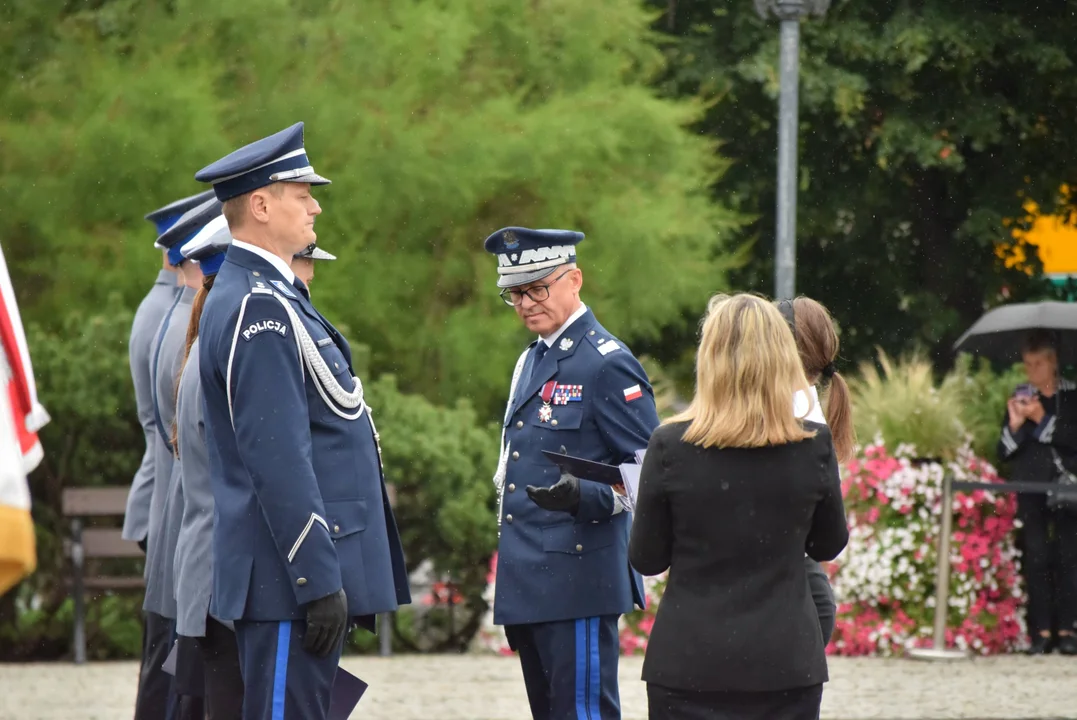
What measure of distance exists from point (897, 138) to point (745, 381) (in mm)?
16016

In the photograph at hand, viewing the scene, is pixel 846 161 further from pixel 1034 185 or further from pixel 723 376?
pixel 723 376

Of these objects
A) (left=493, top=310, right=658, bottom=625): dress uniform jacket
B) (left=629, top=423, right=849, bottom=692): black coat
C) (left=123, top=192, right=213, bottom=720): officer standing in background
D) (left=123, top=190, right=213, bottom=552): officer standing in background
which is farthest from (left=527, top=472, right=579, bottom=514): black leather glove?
(left=123, top=190, right=213, bottom=552): officer standing in background

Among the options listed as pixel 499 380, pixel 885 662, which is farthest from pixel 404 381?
pixel 885 662

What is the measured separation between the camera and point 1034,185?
20938 mm

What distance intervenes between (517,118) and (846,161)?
766 cm

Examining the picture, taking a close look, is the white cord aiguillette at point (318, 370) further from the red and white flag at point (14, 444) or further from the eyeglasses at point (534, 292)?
the eyeglasses at point (534, 292)

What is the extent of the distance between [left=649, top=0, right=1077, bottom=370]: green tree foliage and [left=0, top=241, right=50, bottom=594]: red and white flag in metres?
16.2

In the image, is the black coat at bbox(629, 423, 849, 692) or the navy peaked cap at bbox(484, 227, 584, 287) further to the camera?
the navy peaked cap at bbox(484, 227, 584, 287)

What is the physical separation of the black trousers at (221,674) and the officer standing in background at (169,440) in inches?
30.3

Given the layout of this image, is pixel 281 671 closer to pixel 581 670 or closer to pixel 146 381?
pixel 581 670

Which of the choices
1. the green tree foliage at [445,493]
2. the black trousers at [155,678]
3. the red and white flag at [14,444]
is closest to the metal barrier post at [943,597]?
the green tree foliage at [445,493]

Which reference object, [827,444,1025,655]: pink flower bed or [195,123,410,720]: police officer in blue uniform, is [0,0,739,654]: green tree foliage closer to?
[827,444,1025,655]: pink flower bed

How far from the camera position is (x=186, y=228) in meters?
5.99

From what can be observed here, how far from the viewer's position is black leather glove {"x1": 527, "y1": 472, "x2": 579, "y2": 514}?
16.3 ft
